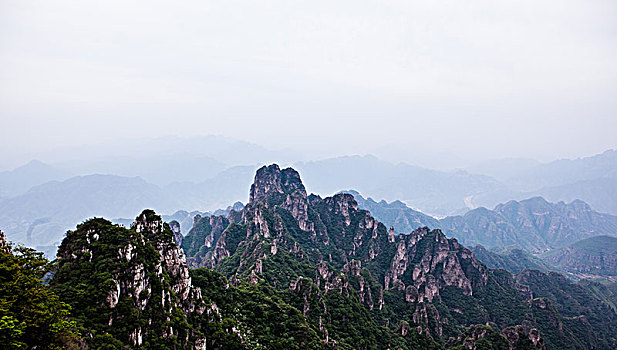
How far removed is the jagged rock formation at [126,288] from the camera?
2738cm

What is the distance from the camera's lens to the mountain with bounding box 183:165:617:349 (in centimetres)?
5631

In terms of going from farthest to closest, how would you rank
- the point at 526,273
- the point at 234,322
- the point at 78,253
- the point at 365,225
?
the point at 526,273, the point at 365,225, the point at 234,322, the point at 78,253

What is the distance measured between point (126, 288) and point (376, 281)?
224ft

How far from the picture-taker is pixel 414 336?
57875 mm

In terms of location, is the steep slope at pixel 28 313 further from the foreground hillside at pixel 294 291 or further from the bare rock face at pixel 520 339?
the bare rock face at pixel 520 339

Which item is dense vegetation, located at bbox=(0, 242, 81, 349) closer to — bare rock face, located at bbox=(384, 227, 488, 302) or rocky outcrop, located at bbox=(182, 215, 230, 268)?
bare rock face, located at bbox=(384, 227, 488, 302)

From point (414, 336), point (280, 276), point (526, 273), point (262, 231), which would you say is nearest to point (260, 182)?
point (262, 231)

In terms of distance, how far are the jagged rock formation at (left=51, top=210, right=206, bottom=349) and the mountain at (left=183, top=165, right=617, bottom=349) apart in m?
20.6

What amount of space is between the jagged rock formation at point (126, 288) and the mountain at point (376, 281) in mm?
20570

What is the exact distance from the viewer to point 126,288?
30.1m

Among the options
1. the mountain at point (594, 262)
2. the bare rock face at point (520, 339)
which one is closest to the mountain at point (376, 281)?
the bare rock face at point (520, 339)

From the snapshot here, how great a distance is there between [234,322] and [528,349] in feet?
166

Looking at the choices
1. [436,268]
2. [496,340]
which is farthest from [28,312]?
[436,268]

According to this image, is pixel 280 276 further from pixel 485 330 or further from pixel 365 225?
pixel 365 225
